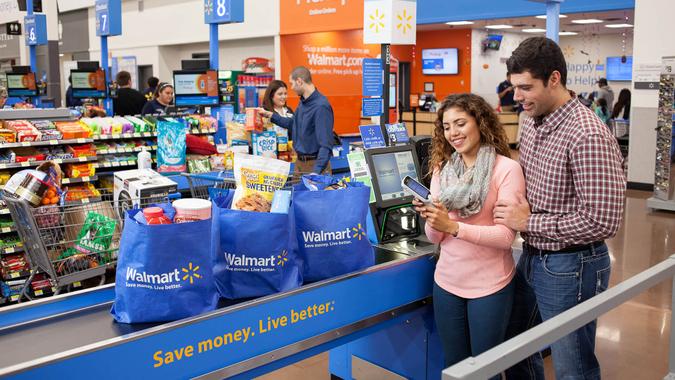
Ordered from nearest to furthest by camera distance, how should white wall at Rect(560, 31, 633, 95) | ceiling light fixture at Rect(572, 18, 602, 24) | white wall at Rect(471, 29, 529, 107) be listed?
ceiling light fixture at Rect(572, 18, 602, 24)
white wall at Rect(471, 29, 529, 107)
white wall at Rect(560, 31, 633, 95)

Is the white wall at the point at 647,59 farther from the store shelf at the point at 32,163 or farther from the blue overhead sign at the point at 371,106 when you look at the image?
the store shelf at the point at 32,163

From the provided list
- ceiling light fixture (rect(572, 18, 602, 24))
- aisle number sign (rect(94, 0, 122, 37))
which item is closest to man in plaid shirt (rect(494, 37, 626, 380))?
aisle number sign (rect(94, 0, 122, 37))

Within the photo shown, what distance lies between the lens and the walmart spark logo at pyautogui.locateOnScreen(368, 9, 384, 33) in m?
5.47

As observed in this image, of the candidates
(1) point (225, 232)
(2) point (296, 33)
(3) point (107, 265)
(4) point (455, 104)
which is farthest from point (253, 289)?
(2) point (296, 33)

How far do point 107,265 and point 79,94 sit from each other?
7080 mm

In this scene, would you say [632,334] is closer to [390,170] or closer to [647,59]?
[390,170]

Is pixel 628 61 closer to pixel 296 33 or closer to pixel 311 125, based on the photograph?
pixel 296 33

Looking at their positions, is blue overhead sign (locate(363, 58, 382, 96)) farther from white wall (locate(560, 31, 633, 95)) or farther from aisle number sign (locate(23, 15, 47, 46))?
white wall (locate(560, 31, 633, 95))

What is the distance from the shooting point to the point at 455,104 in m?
2.53

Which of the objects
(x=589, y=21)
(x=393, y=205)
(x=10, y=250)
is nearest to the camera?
(x=393, y=205)

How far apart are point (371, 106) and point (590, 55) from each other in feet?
52.0

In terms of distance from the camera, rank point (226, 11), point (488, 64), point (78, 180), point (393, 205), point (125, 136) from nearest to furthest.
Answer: point (393, 205)
point (78, 180)
point (125, 136)
point (226, 11)
point (488, 64)

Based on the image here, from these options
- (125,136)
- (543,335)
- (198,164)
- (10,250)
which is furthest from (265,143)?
(543,335)

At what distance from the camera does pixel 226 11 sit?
7996mm
